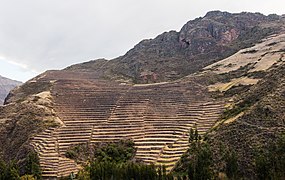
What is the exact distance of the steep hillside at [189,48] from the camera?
143 meters

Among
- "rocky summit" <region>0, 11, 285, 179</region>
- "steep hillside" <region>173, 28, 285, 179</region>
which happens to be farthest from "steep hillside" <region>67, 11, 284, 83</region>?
"steep hillside" <region>173, 28, 285, 179</region>

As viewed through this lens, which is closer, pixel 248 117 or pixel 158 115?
pixel 248 117

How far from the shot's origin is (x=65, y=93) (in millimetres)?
91062

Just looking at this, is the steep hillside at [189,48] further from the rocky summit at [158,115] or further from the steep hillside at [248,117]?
the steep hillside at [248,117]

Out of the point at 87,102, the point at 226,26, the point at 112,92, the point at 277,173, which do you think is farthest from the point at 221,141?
the point at 226,26

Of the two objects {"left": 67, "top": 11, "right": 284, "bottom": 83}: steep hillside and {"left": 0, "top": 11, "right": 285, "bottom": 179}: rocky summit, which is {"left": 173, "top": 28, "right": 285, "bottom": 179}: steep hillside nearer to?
{"left": 0, "top": 11, "right": 285, "bottom": 179}: rocky summit

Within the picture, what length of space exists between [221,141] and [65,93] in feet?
155

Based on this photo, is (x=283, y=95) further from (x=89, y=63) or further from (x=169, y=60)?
(x=89, y=63)

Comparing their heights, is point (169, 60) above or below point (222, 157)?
above

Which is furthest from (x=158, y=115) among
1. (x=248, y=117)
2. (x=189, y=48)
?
(x=189, y=48)

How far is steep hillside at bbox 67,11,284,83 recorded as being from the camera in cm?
14325

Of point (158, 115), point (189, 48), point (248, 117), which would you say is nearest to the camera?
point (248, 117)

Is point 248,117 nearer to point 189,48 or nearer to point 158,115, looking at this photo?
point 158,115

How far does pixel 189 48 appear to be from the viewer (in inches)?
6683
